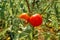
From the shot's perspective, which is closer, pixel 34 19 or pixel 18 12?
pixel 34 19

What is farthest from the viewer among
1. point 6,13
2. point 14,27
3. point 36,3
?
point 36,3

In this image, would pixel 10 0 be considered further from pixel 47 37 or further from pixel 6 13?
pixel 47 37

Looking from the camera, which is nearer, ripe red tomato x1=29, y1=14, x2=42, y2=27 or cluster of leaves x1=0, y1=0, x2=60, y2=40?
ripe red tomato x1=29, y1=14, x2=42, y2=27

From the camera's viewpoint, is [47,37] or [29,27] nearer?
[29,27]

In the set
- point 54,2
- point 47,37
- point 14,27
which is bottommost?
point 47,37

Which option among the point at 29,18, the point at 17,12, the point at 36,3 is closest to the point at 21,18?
the point at 29,18

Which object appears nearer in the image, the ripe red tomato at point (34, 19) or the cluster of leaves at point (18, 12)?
the ripe red tomato at point (34, 19)

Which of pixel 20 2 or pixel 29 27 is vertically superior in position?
pixel 20 2

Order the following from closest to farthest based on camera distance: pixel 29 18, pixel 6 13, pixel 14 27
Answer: pixel 29 18, pixel 14 27, pixel 6 13

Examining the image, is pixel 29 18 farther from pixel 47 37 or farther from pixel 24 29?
pixel 47 37

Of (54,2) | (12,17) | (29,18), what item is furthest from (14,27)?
(54,2)
